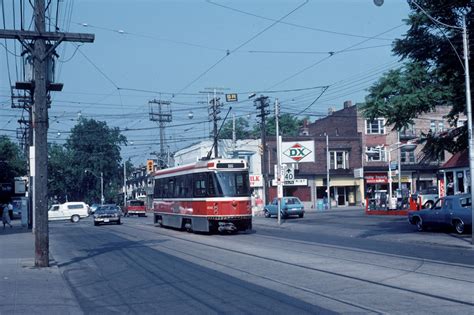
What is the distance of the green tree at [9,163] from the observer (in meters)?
84.2

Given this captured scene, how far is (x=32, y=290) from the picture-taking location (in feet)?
44.4

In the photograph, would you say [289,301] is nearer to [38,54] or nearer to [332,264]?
[332,264]

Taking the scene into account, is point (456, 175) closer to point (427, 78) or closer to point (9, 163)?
point (427, 78)

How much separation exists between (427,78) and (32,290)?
19.9 metres

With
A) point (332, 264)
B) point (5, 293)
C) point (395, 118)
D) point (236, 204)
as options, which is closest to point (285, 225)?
point (236, 204)

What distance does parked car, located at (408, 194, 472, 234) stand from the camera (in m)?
26.8

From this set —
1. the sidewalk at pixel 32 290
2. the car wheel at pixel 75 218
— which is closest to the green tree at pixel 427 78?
the sidewalk at pixel 32 290

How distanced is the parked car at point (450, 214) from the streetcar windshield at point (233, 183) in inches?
325

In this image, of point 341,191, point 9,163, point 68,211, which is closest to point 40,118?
point 68,211

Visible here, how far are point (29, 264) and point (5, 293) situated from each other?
5.90 metres

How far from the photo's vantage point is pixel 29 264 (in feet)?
61.3

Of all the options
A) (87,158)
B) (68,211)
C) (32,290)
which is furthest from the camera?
(87,158)

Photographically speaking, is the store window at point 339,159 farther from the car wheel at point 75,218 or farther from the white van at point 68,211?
the car wheel at point 75,218

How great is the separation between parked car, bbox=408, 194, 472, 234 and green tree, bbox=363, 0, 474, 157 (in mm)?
2332
